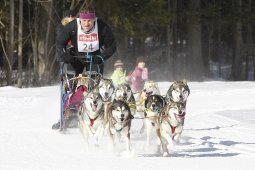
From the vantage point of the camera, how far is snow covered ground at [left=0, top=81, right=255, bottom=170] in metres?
6.07

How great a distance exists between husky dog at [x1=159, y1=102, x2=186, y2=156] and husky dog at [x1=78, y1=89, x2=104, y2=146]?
0.79 metres

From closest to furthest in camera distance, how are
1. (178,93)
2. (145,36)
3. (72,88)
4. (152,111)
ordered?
(152,111) < (178,93) < (72,88) < (145,36)

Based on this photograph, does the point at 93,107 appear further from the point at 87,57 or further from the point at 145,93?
the point at 145,93

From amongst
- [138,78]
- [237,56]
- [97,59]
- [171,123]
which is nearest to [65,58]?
[97,59]

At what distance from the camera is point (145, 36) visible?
2366 centimetres

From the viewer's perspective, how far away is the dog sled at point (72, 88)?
809cm

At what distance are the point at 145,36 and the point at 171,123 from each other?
17090 millimetres

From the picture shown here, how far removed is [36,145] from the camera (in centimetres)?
723

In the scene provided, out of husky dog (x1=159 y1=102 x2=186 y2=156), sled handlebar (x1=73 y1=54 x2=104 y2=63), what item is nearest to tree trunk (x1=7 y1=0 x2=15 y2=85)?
sled handlebar (x1=73 y1=54 x2=104 y2=63)

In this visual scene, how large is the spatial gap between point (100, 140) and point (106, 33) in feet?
5.44

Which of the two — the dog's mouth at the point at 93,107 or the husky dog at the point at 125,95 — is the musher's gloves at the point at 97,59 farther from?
the dog's mouth at the point at 93,107

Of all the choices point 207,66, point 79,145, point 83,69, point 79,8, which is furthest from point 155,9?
point 79,145

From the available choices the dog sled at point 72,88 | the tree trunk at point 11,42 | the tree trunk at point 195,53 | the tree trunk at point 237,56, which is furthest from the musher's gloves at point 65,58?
the tree trunk at point 237,56

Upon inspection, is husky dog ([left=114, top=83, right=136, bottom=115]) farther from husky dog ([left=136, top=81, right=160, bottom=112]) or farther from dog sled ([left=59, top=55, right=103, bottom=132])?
husky dog ([left=136, top=81, right=160, bottom=112])
